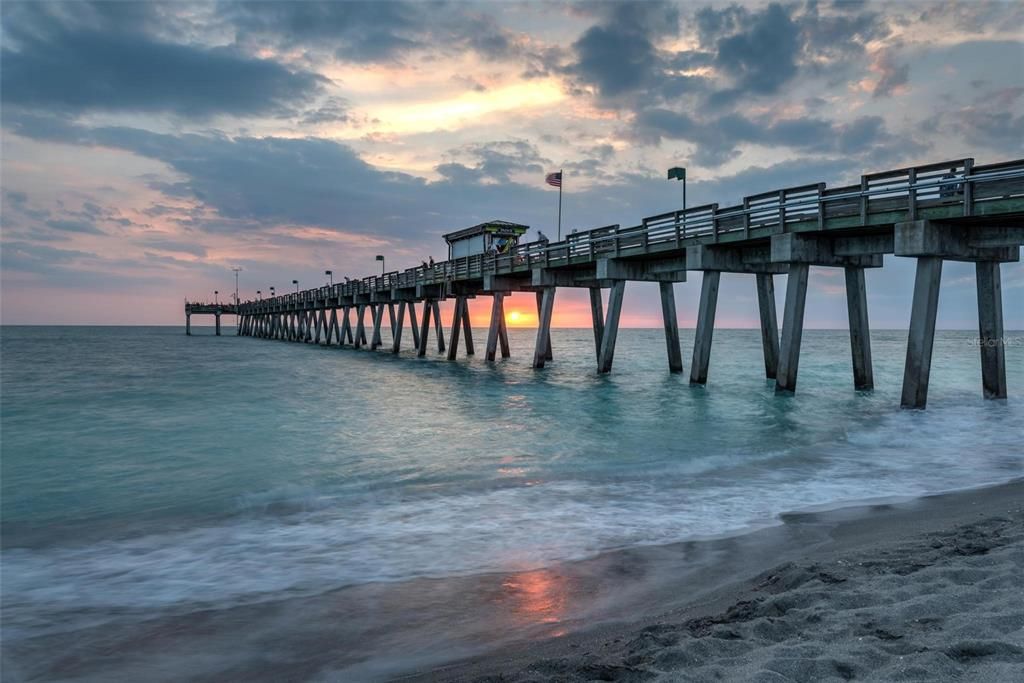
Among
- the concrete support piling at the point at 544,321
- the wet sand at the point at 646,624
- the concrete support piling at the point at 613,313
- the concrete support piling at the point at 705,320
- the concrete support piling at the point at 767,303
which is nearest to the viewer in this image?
the wet sand at the point at 646,624

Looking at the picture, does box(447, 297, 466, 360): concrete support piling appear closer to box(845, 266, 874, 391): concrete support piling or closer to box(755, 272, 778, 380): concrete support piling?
box(755, 272, 778, 380): concrete support piling

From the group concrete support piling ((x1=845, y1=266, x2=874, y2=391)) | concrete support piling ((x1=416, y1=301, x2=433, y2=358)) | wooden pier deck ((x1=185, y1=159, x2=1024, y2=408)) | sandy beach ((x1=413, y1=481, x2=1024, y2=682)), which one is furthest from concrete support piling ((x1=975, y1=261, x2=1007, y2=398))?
concrete support piling ((x1=416, y1=301, x2=433, y2=358))

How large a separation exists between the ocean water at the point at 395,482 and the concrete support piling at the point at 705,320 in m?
1.64

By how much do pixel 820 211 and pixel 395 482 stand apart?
1284 cm

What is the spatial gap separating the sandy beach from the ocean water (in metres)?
1.37

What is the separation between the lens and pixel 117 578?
6.28m

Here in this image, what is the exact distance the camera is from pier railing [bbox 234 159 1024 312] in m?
13.4

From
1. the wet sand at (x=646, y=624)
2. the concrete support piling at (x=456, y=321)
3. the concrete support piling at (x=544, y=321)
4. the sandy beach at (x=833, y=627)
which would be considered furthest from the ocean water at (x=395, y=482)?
the concrete support piling at (x=456, y=321)

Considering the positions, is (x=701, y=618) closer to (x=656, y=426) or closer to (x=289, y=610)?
(x=289, y=610)

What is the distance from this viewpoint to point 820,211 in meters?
16.6

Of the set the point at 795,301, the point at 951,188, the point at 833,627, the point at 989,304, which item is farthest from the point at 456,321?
the point at 833,627

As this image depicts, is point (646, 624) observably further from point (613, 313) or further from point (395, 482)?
point (613, 313)

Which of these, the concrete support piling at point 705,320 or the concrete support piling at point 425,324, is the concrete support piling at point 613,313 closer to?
the concrete support piling at point 705,320

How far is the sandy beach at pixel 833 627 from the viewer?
321cm
